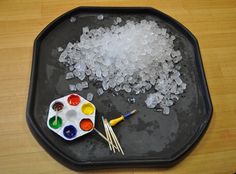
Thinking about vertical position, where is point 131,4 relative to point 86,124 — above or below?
above

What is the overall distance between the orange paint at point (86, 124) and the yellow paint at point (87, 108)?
3 centimetres

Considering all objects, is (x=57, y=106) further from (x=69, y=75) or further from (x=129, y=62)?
(x=129, y=62)

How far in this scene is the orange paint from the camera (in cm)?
73

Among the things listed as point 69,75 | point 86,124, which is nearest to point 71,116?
point 86,124

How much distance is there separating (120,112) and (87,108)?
10 cm

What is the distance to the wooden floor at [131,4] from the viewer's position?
2.39 ft

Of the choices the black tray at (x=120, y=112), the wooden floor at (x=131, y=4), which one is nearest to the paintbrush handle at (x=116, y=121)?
the black tray at (x=120, y=112)

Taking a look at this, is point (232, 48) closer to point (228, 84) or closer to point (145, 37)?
point (228, 84)

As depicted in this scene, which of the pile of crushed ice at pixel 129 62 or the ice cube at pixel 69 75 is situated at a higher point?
the pile of crushed ice at pixel 129 62

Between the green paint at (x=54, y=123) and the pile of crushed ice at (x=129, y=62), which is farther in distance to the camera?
the pile of crushed ice at (x=129, y=62)

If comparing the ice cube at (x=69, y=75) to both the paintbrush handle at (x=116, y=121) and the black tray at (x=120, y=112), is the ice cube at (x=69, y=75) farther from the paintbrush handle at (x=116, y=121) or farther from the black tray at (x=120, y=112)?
the paintbrush handle at (x=116, y=121)

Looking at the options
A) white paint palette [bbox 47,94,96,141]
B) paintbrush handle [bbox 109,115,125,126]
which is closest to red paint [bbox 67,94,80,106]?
white paint palette [bbox 47,94,96,141]

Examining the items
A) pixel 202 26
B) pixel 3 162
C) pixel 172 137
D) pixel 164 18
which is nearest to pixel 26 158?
pixel 3 162

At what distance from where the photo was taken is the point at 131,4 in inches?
40.8
